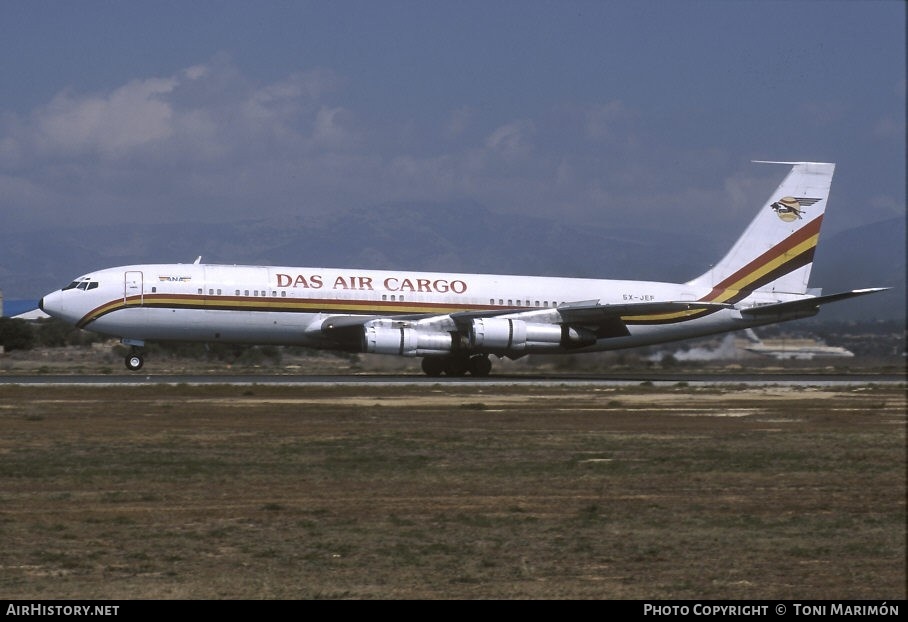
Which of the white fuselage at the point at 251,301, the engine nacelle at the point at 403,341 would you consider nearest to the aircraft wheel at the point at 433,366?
the white fuselage at the point at 251,301

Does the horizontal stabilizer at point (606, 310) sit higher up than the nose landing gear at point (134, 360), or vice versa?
the horizontal stabilizer at point (606, 310)

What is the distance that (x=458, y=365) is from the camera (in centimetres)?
4597

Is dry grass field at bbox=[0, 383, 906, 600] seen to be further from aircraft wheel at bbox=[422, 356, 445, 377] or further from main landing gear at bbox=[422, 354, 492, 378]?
aircraft wheel at bbox=[422, 356, 445, 377]

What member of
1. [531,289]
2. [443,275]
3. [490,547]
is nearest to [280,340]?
[443,275]

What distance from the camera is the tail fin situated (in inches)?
1987

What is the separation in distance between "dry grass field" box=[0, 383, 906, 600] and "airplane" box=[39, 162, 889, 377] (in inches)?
503

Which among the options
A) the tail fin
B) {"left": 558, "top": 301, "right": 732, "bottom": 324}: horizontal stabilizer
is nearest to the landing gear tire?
{"left": 558, "top": 301, "right": 732, "bottom": 324}: horizontal stabilizer

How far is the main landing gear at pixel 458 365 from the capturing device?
4596cm

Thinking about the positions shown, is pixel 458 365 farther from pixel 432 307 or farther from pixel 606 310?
pixel 606 310

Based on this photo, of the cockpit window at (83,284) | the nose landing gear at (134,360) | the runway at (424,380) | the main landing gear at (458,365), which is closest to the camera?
the runway at (424,380)

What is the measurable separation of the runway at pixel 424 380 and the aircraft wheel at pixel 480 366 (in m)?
0.47

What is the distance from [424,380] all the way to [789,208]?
18.4 meters

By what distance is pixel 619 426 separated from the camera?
2709 cm

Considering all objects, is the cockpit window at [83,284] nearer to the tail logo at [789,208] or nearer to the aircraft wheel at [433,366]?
the aircraft wheel at [433,366]
